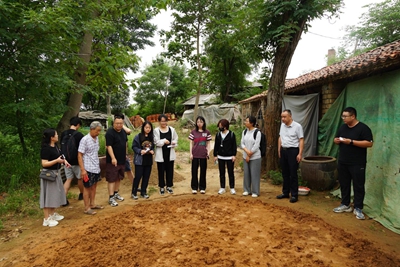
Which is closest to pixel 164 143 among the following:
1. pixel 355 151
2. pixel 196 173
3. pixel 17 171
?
pixel 196 173

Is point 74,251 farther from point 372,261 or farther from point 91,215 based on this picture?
point 372,261

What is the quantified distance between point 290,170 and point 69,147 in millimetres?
3954

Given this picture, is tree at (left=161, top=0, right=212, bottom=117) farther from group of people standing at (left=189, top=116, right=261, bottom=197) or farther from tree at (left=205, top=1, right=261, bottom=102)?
group of people standing at (left=189, top=116, right=261, bottom=197)

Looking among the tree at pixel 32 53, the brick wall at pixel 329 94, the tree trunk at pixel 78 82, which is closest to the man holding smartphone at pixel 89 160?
the tree at pixel 32 53

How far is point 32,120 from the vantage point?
4.73 meters

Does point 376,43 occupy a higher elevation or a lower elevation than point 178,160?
higher

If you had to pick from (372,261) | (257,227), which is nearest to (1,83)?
(257,227)

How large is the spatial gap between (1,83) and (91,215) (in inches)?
119

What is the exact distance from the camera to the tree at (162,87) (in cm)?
2995

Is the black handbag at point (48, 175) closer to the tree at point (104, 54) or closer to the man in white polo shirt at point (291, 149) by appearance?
the tree at point (104, 54)

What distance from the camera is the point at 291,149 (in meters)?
4.44

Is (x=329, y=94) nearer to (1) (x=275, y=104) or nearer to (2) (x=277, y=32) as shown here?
(1) (x=275, y=104)

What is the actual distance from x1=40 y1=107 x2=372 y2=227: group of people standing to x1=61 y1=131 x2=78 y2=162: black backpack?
0.03 metres

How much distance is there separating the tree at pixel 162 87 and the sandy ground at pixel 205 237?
25787mm
